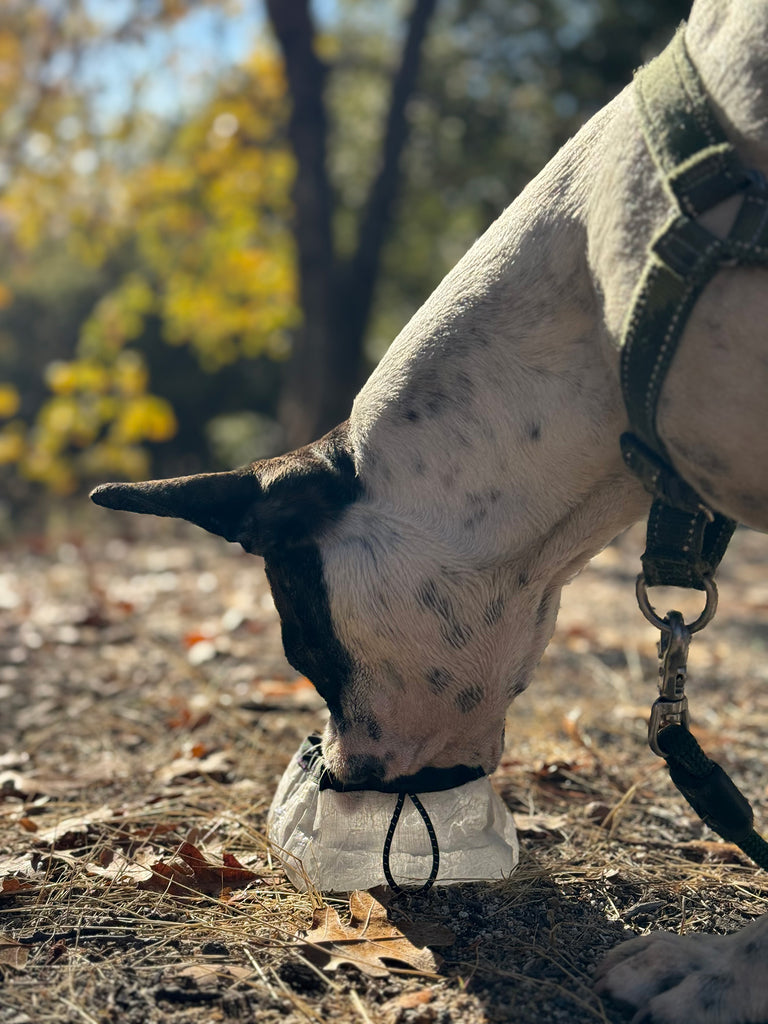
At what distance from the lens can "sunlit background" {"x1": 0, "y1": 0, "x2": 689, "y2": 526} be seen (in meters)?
9.20

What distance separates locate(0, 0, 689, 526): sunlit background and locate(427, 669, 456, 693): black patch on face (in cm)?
684

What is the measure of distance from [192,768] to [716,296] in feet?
7.09

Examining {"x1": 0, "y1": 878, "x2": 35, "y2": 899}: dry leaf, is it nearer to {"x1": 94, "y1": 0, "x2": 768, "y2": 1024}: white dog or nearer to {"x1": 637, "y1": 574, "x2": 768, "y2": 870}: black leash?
{"x1": 94, "y1": 0, "x2": 768, "y2": 1024}: white dog

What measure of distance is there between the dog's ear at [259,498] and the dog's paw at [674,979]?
102cm

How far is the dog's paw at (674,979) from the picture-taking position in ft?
5.79

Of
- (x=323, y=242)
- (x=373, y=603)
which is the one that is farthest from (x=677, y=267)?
(x=323, y=242)

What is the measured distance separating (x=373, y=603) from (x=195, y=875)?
0.82 m

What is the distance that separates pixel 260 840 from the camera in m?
2.49

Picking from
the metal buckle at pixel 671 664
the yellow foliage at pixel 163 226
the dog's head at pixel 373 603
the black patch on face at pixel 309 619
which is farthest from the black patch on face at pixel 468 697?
the yellow foliage at pixel 163 226

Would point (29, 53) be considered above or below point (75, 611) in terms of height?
above

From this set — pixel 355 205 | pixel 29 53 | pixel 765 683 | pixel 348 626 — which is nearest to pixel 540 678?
pixel 765 683

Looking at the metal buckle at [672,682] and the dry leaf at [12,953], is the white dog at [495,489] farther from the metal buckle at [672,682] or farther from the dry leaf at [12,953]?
the dry leaf at [12,953]

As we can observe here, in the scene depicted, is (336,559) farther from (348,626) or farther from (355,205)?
(355,205)

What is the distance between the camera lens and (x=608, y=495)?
6.61 ft
